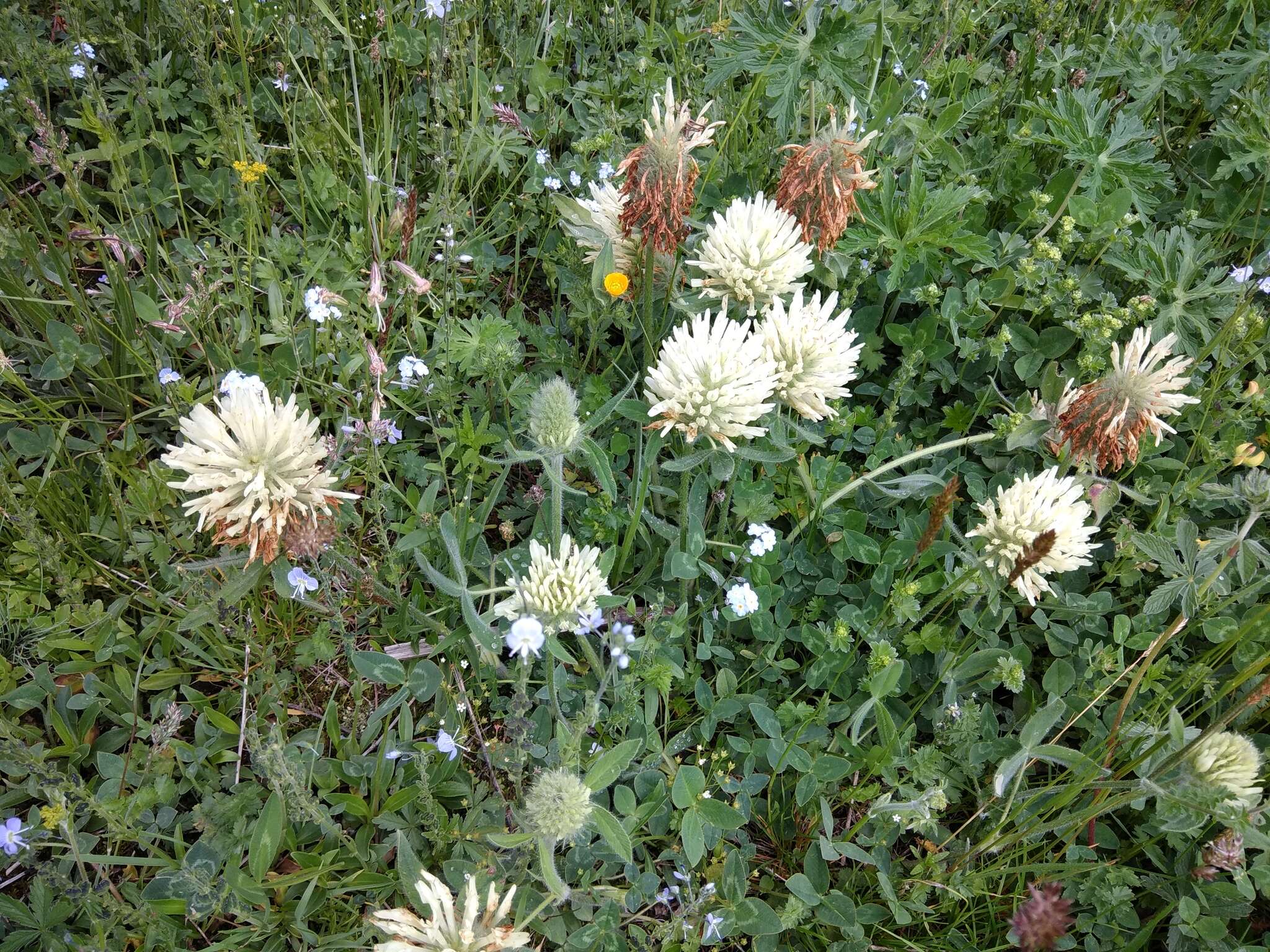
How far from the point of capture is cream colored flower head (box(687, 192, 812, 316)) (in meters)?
2.47

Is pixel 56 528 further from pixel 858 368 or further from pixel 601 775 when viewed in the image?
pixel 858 368

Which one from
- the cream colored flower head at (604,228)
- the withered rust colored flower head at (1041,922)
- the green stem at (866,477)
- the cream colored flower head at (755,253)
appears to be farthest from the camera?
the cream colored flower head at (604,228)

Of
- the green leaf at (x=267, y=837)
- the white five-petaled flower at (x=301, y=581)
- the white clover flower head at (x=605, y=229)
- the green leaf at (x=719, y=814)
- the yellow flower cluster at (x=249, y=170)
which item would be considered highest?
the yellow flower cluster at (x=249, y=170)

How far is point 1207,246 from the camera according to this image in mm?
3383

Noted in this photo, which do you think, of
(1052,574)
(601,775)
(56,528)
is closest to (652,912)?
(601,775)

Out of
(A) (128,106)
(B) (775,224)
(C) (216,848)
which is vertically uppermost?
(A) (128,106)

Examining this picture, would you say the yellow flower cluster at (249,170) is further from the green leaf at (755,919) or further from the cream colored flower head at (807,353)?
the green leaf at (755,919)

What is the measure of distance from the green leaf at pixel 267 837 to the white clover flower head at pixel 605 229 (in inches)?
68.5

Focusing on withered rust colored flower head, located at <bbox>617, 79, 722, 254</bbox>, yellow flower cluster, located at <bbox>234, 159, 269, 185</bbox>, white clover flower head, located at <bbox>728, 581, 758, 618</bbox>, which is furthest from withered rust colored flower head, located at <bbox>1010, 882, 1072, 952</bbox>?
yellow flower cluster, located at <bbox>234, 159, 269, 185</bbox>

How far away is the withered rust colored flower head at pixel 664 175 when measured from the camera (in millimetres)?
2346

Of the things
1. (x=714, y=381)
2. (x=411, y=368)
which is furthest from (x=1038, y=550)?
(x=411, y=368)

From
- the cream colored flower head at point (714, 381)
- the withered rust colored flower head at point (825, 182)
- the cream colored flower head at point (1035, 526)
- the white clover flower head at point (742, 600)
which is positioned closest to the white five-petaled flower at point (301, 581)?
the cream colored flower head at point (714, 381)

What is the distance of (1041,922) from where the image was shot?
124cm

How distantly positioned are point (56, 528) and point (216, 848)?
1162 millimetres
